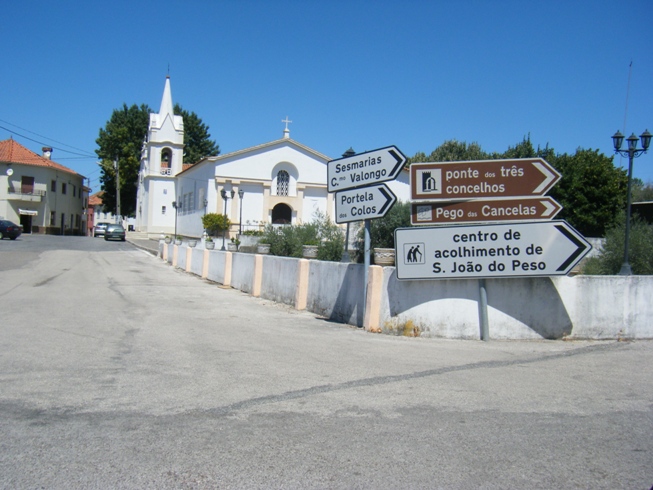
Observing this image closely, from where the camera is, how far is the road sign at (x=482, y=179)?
8953 millimetres

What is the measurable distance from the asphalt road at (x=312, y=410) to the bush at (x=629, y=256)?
10.4 metres

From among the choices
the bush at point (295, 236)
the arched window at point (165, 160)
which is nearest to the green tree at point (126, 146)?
the arched window at point (165, 160)

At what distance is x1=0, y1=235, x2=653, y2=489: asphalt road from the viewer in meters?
3.74

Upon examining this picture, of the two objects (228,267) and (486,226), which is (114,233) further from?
(486,226)

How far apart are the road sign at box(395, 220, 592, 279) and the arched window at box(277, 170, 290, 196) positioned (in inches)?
1616

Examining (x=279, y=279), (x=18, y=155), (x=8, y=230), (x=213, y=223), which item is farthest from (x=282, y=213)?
(x=279, y=279)

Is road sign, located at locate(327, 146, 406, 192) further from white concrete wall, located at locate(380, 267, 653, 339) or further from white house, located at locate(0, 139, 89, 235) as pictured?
white house, located at locate(0, 139, 89, 235)

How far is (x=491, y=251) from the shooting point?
8.78 m

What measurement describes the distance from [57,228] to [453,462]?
73.4 m

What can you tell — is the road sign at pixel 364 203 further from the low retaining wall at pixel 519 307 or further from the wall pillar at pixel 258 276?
the wall pillar at pixel 258 276

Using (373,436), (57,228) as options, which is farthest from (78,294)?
(57,228)

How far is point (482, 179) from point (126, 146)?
225ft

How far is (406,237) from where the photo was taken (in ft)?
30.0

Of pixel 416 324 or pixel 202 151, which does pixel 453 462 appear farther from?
pixel 202 151
